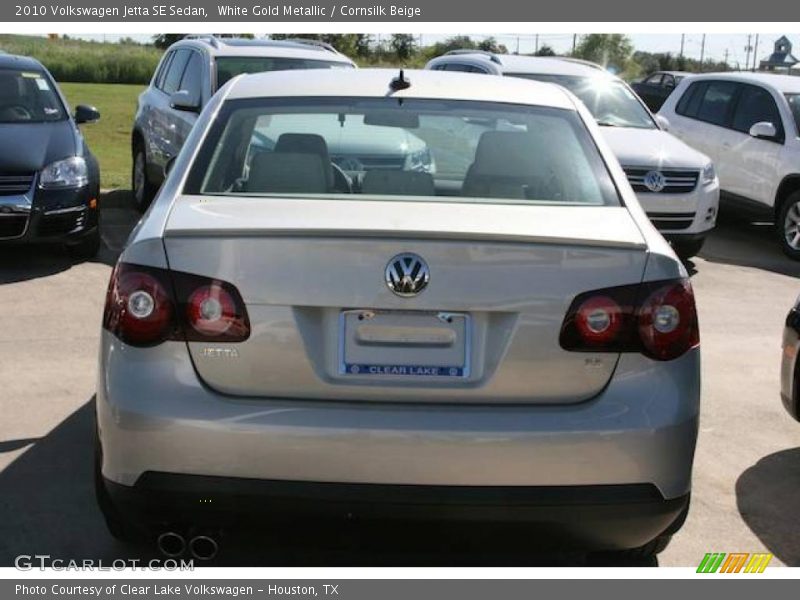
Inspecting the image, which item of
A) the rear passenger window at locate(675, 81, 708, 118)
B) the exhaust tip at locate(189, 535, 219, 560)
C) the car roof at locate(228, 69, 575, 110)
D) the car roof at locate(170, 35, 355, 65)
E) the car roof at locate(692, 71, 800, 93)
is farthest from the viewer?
the rear passenger window at locate(675, 81, 708, 118)

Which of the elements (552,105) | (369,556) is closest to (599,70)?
(552,105)

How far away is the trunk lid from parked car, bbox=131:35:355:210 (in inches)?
251

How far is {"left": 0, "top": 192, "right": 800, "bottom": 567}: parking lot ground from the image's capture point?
152 inches

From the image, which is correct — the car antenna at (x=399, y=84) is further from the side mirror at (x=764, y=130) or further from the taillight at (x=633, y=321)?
the side mirror at (x=764, y=130)

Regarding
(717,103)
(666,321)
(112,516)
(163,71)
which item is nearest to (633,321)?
(666,321)

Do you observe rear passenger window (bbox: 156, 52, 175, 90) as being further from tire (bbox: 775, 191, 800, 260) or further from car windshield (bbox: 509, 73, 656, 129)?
tire (bbox: 775, 191, 800, 260)

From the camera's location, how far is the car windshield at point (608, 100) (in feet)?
36.2

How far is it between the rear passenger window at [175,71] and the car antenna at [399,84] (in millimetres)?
7096

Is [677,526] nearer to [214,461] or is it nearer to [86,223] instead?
[214,461]

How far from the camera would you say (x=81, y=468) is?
4.65 metres

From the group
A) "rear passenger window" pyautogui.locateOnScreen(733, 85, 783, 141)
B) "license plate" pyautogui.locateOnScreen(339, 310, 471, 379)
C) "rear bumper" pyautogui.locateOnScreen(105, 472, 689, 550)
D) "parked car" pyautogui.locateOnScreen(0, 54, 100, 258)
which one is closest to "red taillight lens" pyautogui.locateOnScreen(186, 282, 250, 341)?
"license plate" pyautogui.locateOnScreen(339, 310, 471, 379)

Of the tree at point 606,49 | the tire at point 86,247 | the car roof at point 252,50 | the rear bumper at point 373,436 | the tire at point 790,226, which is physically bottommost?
the tree at point 606,49

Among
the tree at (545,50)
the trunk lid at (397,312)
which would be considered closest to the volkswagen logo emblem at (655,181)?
the trunk lid at (397,312)

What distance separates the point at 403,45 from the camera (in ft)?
163
